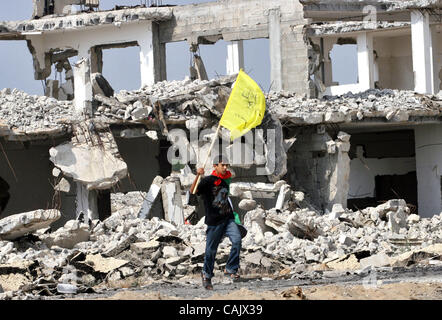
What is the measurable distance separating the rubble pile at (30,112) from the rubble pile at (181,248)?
2900mm

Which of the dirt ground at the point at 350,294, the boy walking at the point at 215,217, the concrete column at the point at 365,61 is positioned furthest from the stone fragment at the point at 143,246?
the concrete column at the point at 365,61

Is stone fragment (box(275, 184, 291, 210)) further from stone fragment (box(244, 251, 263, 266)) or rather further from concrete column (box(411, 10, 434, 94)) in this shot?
concrete column (box(411, 10, 434, 94))

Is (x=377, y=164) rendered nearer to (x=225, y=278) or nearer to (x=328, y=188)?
(x=328, y=188)

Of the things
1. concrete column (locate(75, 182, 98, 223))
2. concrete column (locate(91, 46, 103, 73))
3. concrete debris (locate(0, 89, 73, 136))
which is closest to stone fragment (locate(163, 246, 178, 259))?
concrete debris (locate(0, 89, 73, 136))

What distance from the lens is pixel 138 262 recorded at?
1462 cm

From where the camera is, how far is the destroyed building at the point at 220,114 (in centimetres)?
2125

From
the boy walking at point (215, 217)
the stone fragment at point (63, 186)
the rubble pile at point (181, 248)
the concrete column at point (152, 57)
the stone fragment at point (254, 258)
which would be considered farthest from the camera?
the concrete column at point (152, 57)

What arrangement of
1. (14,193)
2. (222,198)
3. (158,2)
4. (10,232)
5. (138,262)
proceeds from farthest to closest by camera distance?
(158,2) → (14,193) → (10,232) → (138,262) → (222,198)

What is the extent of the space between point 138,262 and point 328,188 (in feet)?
29.3

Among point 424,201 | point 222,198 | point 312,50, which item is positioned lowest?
point 424,201

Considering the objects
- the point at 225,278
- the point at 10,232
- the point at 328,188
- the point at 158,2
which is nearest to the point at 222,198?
the point at 225,278

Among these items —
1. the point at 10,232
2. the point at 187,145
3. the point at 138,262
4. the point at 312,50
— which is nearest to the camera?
the point at 138,262

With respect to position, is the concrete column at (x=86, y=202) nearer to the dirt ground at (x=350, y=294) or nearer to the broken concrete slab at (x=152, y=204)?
the broken concrete slab at (x=152, y=204)
